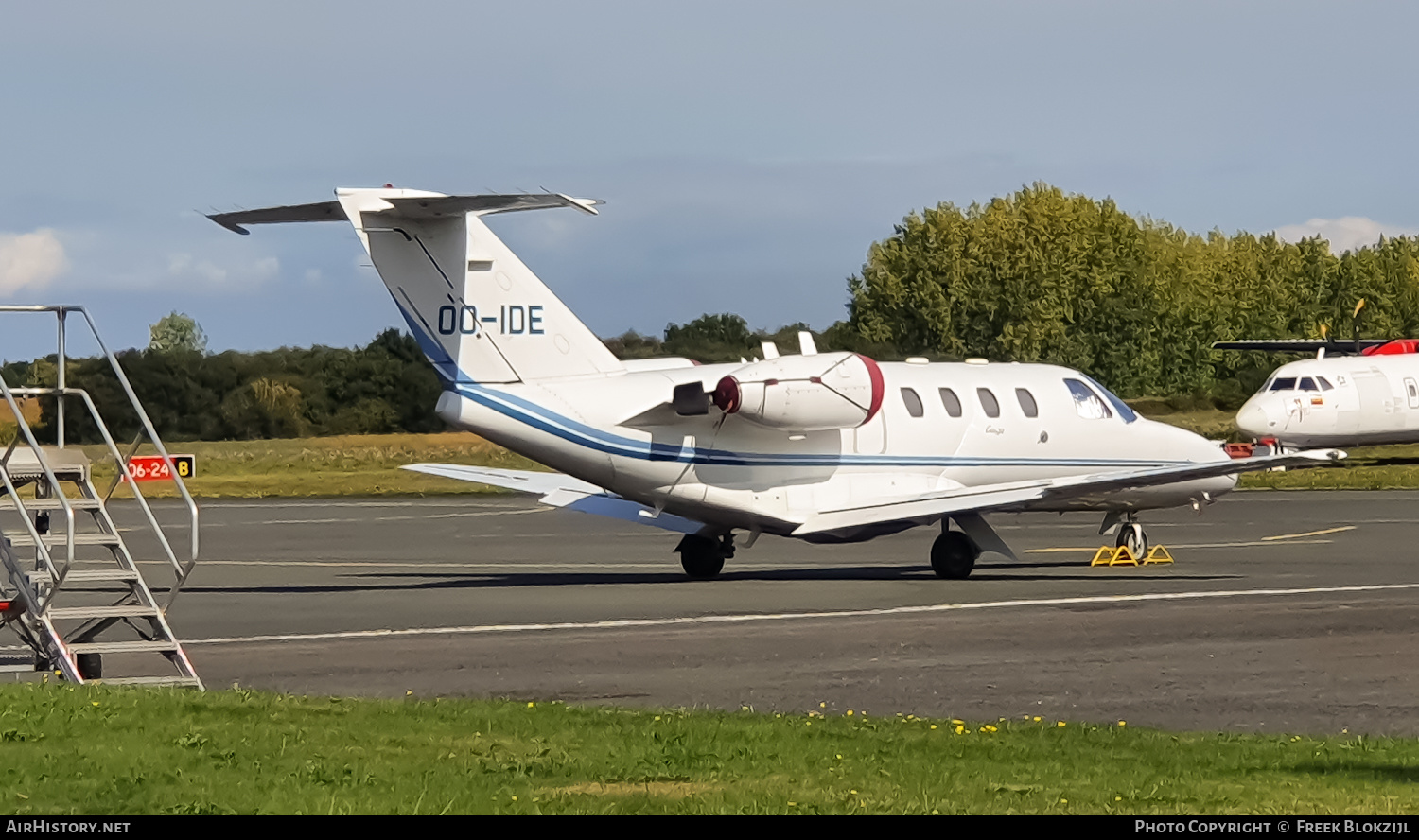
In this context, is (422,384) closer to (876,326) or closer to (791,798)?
(876,326)

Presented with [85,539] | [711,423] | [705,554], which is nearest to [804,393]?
[711,423]

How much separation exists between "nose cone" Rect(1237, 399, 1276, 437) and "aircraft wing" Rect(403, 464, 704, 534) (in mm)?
27978

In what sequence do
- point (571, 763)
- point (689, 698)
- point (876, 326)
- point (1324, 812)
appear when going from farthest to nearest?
point (876, 326) → point (689, 698) → point (571, 763) → point (1324, 812)

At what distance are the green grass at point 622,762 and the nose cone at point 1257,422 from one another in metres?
41.7

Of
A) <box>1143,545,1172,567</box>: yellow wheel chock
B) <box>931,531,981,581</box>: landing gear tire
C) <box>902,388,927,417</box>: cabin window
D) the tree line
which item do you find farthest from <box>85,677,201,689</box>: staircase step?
the tree line

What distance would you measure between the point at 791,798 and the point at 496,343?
16.4 m

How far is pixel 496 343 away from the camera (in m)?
24.9

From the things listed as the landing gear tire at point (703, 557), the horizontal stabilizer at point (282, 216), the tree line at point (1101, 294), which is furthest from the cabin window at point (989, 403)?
the tree line at point (1101, 294)

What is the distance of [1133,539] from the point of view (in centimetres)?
2853

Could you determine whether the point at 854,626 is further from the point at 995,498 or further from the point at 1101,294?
the point at 1101,294

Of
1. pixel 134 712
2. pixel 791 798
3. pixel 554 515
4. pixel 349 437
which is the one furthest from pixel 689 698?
pixel 349 437

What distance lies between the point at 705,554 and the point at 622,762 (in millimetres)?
17341

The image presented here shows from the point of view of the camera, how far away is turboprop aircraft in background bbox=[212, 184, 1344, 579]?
24.7 meters

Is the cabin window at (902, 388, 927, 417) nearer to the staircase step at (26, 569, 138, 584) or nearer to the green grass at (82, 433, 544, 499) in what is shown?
the staircase step at (26, 569, 138, 584)
